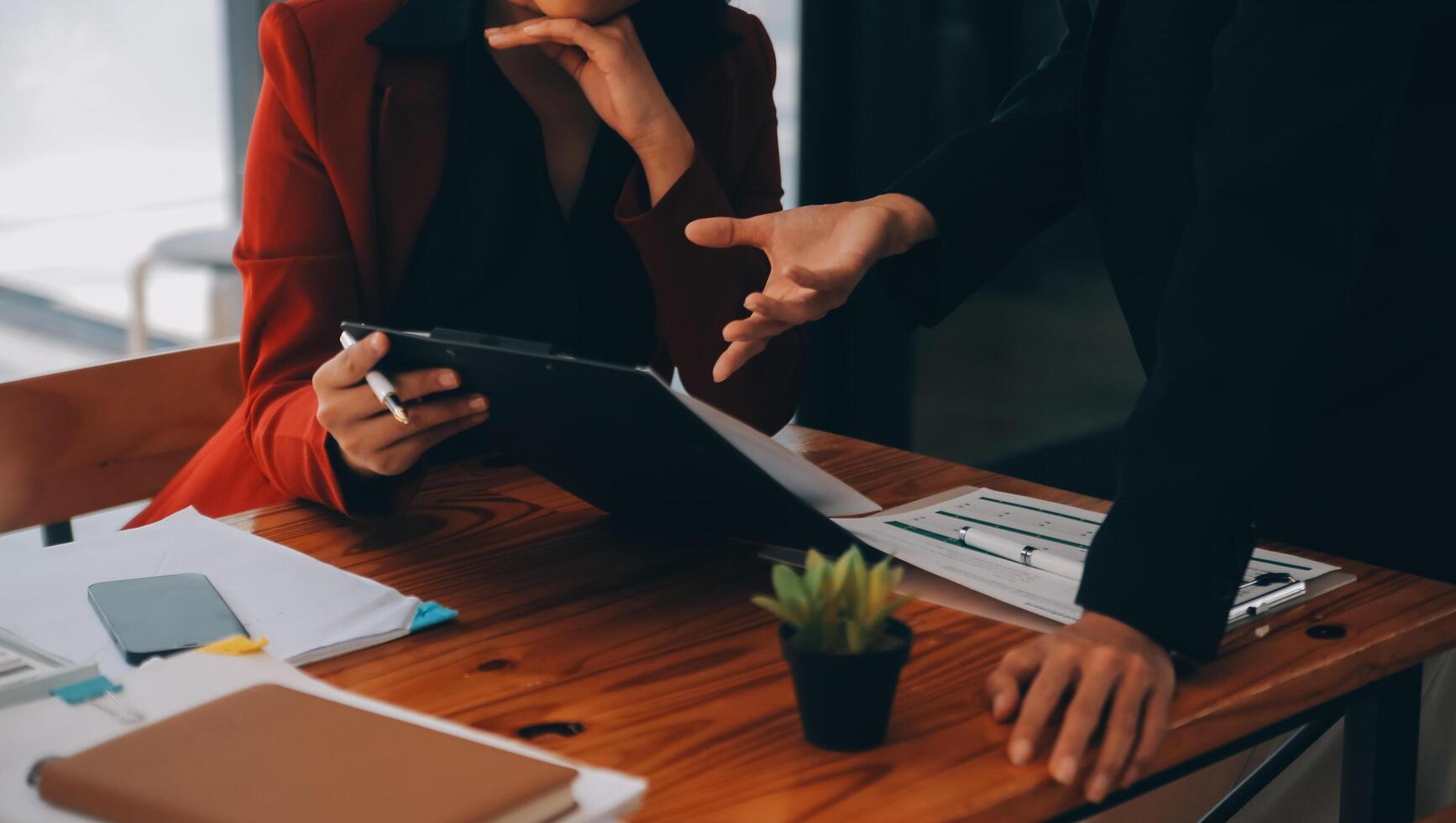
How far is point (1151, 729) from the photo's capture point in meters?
0.66

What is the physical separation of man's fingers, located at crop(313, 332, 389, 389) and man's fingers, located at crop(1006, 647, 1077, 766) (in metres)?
0.52

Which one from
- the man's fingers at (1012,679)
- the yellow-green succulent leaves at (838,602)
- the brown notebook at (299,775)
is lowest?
the man's fingers at (1012,679)

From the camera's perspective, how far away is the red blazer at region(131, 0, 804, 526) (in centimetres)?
119

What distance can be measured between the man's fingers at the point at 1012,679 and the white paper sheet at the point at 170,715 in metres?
0.21

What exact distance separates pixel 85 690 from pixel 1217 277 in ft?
2.18

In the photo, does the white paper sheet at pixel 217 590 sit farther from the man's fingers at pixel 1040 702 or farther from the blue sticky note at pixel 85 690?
the man's fingers at pixel 1040 702

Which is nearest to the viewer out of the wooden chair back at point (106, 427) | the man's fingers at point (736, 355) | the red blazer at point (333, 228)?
the man's fingers at point (736, 355)

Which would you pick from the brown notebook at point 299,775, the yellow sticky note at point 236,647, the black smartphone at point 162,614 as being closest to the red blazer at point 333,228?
the black smartphone at point 162,614

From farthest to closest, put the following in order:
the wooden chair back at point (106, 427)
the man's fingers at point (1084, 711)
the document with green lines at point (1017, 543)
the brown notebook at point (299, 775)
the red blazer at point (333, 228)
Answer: the wooden chair back at point (106, 427)
the red blazer at point (333, 228)
the document with green lines at point (1017, 543)
the man's fingers at point (1084, 711)
the brown notebook at point (299, 775)

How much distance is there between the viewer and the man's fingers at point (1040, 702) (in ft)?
2.14

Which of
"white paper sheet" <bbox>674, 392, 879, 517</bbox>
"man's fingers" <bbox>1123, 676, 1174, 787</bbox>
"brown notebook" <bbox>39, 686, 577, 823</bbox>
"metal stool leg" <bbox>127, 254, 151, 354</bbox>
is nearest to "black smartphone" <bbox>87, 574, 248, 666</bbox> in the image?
"brown notebook" <bbox>39, 686, 577, 823</bbox>

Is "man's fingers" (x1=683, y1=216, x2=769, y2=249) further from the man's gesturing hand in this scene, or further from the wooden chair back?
the wooden chair back

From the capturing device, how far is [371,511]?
3.49 feet

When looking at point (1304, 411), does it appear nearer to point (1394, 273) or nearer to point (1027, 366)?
point (1394, 273)
